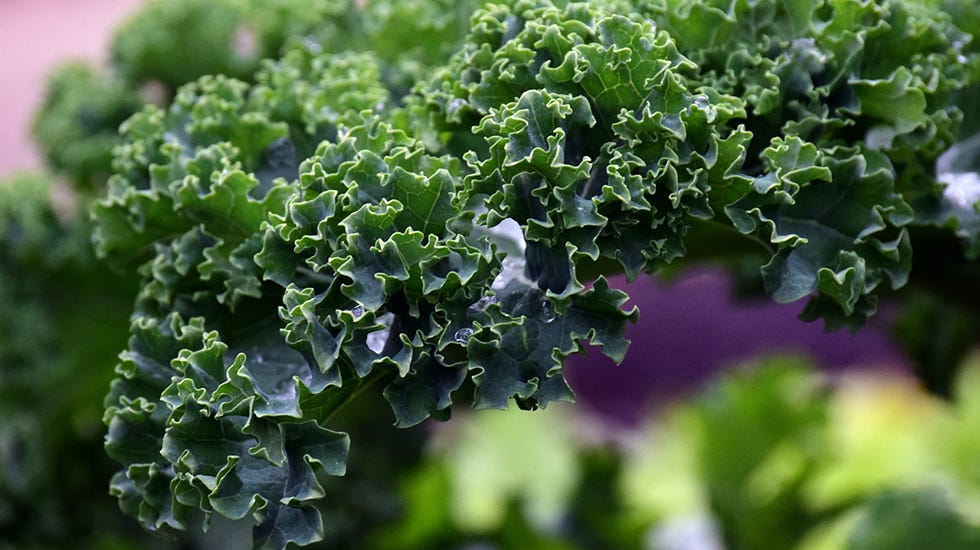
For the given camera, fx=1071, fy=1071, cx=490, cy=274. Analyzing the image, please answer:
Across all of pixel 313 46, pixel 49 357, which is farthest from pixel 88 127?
pixel 313 46

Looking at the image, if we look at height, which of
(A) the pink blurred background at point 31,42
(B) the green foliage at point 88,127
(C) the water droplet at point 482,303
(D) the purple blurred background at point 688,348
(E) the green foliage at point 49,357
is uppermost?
(C) the water droplet at point 482,303

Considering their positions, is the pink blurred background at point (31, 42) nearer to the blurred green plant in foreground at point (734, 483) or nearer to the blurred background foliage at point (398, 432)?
the blurred background foliage at point (398, 432)

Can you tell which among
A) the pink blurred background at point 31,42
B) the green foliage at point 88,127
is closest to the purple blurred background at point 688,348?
the green foliage at point 88,127

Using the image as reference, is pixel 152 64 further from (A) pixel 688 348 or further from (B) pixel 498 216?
(A) pixel 688 348

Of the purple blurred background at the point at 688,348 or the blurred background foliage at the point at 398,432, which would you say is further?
the purple blurred background at the point at 688,348

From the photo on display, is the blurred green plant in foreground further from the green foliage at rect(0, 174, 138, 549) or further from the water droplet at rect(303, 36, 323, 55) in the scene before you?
the water droplet at rect(303, 36, 323, 55)

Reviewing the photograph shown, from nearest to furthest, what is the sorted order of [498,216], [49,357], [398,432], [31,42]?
[498,216] < [49,357] < [398,432] < [31,42]

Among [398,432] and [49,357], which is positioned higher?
[49,357]
